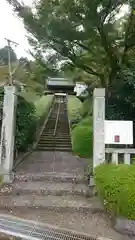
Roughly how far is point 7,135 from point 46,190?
1667 millimetres

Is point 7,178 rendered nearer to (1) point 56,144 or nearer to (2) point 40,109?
(1) point 56,144

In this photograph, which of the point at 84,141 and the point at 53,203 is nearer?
the point at 53,203

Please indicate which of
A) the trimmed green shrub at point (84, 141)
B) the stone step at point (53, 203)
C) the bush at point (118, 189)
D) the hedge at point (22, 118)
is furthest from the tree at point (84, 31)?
the bush at point (118, 189)

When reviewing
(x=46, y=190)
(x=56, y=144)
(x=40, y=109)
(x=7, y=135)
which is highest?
(x=40, y=109)

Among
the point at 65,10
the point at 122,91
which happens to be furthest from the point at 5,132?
the point at 65,10

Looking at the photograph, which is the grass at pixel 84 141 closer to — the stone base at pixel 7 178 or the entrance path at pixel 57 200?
the entrance path at pixel 57 200

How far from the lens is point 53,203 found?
5.70 m

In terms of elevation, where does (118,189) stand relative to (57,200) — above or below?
above

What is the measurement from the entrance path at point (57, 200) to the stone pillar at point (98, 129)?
0.77 m

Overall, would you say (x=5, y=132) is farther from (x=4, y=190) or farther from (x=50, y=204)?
(x=50, y=204)

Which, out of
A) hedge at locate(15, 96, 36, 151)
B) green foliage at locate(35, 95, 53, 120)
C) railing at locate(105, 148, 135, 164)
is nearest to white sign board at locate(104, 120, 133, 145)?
railing at locate(105, 148, 135, 164)

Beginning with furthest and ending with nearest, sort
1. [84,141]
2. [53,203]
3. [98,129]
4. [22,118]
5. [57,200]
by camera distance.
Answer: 1. [84,141]
2. [22,118]
3. [98,129]
4. [57,200]
5. [53,203]

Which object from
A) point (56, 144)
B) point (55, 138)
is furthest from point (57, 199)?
point (55, 138)

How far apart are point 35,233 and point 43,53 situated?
791cm
